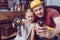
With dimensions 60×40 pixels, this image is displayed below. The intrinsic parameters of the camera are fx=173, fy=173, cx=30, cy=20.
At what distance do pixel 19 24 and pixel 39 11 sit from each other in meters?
A: 0.16

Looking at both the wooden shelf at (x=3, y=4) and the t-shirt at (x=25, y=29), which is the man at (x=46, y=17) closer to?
the t-shirt at (x=25, y=29)

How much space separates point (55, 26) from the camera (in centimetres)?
118

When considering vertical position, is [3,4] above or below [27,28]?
above

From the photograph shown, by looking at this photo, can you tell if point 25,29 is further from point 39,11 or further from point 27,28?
point 39,11

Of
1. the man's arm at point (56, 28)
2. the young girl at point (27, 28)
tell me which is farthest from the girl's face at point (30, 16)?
the man's arm at point (56, 28)

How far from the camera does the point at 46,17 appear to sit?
47.0 inches

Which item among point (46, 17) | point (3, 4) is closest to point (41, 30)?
point (46, 17)

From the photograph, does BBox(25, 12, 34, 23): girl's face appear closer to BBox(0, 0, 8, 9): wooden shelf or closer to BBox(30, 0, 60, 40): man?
Answer: BBox(30, 0, 60, 40): man

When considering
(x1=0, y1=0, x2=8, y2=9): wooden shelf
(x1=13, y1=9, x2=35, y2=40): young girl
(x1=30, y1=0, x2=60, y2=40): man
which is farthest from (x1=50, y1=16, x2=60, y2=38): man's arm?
(x1=0, y1=0, x2=8, y2=9): wooden shelf

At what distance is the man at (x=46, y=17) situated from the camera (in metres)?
1.18

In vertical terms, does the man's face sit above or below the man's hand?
above

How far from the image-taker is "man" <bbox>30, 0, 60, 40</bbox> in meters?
1.18

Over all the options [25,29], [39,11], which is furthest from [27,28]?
[39,11]

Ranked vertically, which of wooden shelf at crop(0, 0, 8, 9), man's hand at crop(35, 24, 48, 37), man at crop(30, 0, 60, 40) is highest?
wooden shelf at crop(0, 0, 8, 9)
